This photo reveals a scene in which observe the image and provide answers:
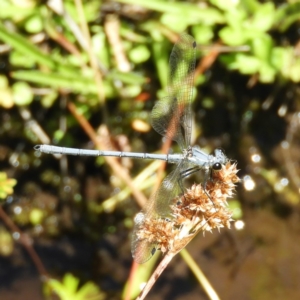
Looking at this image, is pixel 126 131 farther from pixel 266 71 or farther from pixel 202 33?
pixel 266 71

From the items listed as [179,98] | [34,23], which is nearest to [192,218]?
[179,98]

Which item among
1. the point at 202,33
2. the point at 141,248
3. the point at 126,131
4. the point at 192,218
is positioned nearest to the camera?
the point at 192,218

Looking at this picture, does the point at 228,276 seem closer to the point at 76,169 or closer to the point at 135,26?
the point at 76,169

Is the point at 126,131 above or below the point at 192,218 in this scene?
below

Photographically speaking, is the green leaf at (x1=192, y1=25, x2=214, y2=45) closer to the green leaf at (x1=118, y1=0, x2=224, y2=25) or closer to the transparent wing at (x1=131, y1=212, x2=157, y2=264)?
the green leaf at (x1=118, y1=0, x2=224, y2=25)

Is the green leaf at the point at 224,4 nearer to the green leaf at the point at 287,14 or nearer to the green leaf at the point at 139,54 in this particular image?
the green leaf at the point at 287,14

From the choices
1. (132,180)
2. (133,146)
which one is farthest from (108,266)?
(133,146)

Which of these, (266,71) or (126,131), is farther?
(126,131)
